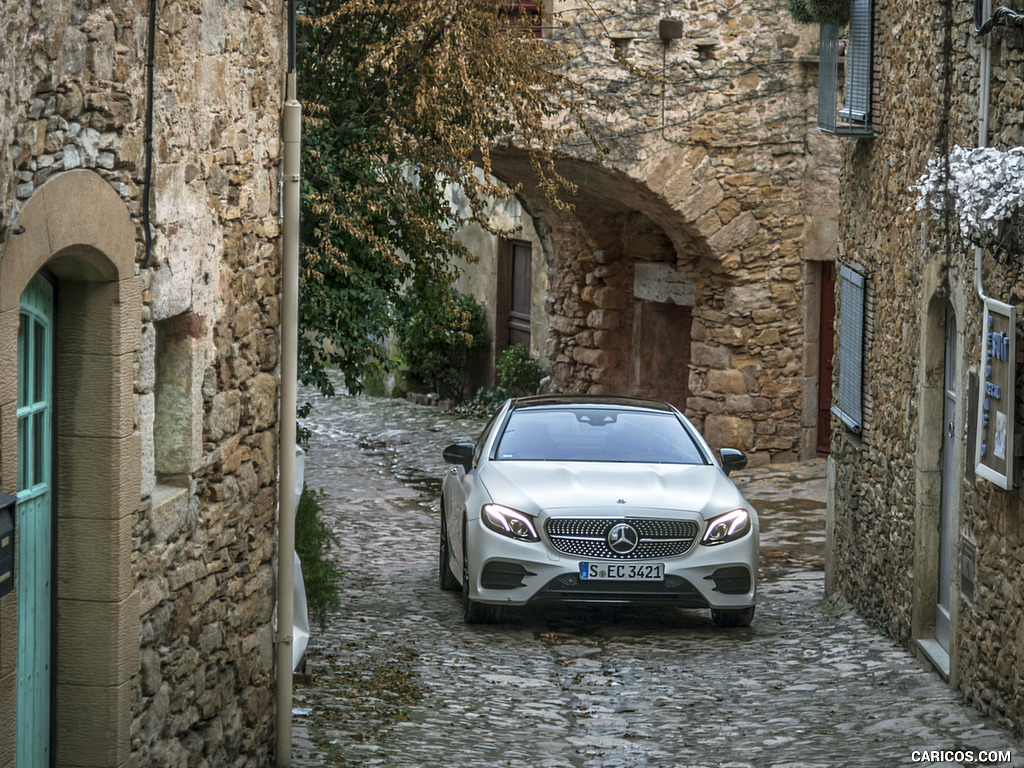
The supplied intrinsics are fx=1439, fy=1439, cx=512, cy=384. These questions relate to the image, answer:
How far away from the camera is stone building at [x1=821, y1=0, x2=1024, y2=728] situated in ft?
20.0

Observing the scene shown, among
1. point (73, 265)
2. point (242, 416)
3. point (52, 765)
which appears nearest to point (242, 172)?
point (242, 416)

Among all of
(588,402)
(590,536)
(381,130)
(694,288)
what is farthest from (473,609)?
(694,288)

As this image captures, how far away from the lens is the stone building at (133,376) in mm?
3750

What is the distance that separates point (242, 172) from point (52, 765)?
89.0 inches

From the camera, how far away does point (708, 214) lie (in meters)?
15.0

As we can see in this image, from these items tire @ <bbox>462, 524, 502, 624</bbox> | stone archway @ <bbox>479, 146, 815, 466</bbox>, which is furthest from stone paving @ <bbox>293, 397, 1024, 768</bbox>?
stone archway @ <bbox>479, 146, 815, 466</bbox>

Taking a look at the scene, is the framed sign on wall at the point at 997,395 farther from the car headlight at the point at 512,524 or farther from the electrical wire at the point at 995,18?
the car headlight at the point at 512,524

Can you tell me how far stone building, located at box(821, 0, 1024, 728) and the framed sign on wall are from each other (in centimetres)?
1

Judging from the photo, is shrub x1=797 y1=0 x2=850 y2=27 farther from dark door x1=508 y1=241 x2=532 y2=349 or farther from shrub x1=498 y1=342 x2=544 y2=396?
dark door x1=508 y1=241 x2=532 y2=349

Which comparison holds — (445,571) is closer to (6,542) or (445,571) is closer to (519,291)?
(6,542)

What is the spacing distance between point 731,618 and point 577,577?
1.17 meters

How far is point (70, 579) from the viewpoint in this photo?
423cm

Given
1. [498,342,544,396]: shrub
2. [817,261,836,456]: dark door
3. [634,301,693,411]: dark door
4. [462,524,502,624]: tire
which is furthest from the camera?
[498,342,544,396]: shrub

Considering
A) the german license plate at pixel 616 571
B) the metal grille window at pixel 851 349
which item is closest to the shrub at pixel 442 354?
the metal grille window at pixel 851 349
